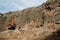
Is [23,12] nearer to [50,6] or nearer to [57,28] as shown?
[50,6]

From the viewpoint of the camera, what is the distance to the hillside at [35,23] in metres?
18.1

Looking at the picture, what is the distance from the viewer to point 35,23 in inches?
957

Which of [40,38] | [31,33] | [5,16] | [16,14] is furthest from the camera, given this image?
[5,16]

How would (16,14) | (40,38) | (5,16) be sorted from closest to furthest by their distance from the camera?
(40,38) → (16,14) → (5,16)

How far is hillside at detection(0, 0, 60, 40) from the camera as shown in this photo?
1814 cm

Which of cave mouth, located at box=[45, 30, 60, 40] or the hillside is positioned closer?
cave mouth, located at box=[45, 30, 60, 40]

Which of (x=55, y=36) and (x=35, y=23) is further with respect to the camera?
(x=35, y=23)

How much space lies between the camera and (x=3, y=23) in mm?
35094

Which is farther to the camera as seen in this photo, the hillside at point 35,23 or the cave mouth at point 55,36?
the hillside at point 35,23

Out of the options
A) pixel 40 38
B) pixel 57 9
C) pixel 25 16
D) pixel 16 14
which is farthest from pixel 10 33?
pixel 16 14

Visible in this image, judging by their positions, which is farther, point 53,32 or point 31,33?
point 31,33

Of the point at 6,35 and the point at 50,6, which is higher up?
the point at 50,6

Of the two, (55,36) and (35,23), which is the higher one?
(35,23)

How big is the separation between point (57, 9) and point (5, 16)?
624 inches
